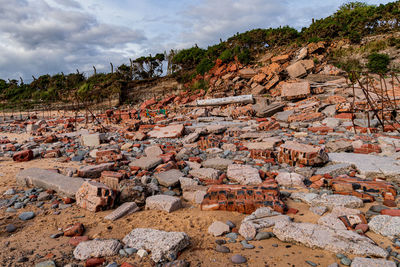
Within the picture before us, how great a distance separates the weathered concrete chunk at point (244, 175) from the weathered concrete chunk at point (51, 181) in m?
2.17

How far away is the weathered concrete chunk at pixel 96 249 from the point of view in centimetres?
192

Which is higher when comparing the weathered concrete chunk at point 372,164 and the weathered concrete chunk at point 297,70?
the weathered concrete chunk at point 297,70

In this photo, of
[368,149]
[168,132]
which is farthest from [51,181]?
[368,149]

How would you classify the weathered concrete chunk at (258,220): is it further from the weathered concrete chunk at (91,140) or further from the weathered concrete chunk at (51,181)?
the weathered concrete chunk at (91,140)

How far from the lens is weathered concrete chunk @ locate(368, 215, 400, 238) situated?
201 centimetres

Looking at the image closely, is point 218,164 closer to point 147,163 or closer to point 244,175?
point 244,175

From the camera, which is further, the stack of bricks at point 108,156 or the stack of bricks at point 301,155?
the stack of bricks at point 108,156

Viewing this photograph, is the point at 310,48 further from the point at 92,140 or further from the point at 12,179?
the point at 12,179

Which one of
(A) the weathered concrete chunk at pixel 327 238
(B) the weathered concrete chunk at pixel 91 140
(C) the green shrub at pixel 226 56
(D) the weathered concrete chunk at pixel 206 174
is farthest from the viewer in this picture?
(C) the green shrub at pixel 226 56

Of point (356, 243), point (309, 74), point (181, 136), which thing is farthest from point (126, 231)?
point (309, 74)

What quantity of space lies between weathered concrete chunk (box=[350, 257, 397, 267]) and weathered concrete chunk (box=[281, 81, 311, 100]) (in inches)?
389

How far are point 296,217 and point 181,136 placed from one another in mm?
4772

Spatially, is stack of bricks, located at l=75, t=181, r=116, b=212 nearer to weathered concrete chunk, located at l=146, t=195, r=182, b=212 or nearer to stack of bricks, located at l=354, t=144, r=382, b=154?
weathered concrete chunk, located at l=146, t=195, r=182, b=212

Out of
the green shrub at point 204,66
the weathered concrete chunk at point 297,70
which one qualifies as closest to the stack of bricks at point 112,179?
the weathered concrete chunk at point 297,70
